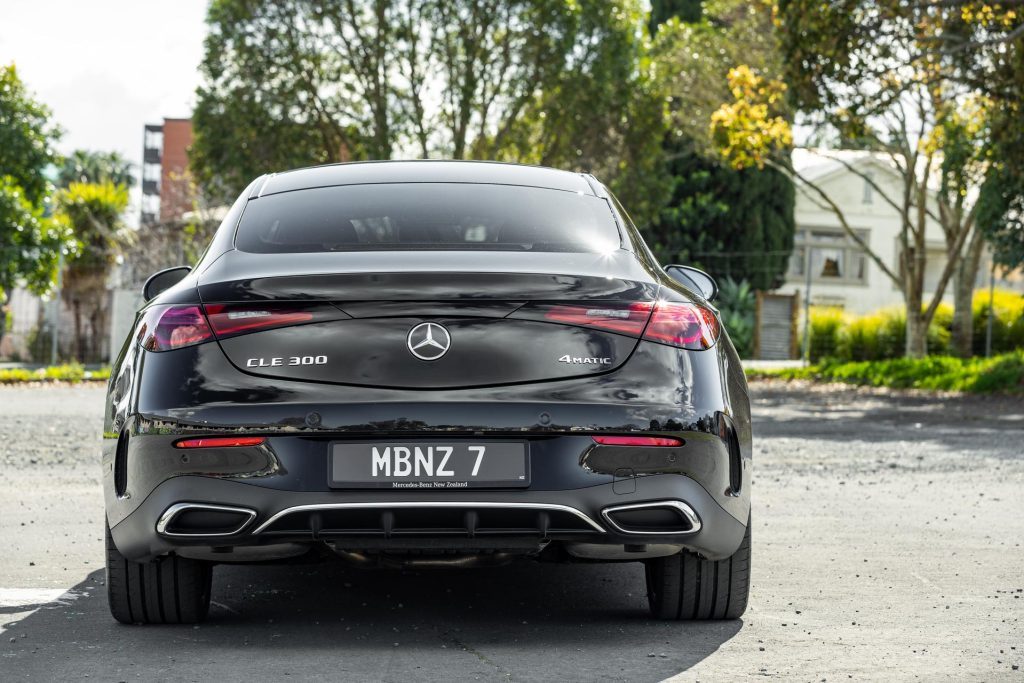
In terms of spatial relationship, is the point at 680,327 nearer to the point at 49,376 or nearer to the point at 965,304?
the point at 49,376

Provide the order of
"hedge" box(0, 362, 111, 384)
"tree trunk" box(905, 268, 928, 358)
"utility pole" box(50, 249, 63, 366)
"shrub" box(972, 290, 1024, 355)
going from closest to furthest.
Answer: "hedge" box(0, 362, 111, 384)
"utility pole" box(50, 249, 63, 366)
"tree trunk" box(905, 268, 928, 358)
"shrub" box(972, 290, 1024, 355)

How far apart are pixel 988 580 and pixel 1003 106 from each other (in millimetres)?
14550

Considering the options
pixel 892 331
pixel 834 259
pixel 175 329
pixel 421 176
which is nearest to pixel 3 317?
pixel 892 331

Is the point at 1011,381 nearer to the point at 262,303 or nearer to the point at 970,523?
the point at 970,523

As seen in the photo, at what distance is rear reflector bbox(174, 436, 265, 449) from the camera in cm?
434

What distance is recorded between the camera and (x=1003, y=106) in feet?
63.4

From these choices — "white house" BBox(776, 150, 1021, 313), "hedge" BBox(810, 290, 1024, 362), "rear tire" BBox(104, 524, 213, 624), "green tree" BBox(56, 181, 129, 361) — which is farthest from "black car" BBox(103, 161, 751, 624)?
"white house" BBox(776, 150, 1021, 313)

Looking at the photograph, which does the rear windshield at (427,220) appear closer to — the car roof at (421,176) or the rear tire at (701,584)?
the car roof at (421,176)

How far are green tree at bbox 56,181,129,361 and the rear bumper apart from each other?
1241 inches

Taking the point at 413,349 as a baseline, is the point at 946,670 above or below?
below

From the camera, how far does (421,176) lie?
5504 millimetres

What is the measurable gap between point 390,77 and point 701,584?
75.1 feet

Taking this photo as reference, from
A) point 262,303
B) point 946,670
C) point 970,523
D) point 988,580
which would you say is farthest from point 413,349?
point 970,523

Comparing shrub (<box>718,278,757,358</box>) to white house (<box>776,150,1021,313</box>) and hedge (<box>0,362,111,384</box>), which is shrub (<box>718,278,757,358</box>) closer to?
white house (<box>776,150,1021,313</box>)
